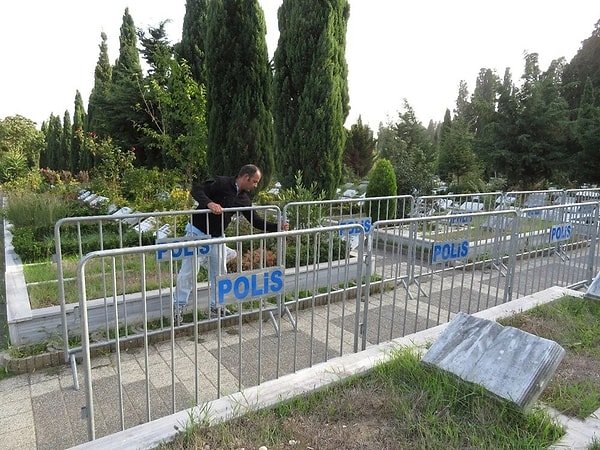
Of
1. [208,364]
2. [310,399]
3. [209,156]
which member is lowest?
[208,364]

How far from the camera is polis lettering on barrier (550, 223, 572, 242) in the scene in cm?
571

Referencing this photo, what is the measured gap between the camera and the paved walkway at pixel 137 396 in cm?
242

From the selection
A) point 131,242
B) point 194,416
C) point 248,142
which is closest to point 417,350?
point 194,416

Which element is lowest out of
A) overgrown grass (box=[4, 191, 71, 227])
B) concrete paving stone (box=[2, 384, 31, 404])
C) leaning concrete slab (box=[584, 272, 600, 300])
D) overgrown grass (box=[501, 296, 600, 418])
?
concrete paving stone (box=[2, 384, 31, 404])

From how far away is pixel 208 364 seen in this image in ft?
12.8

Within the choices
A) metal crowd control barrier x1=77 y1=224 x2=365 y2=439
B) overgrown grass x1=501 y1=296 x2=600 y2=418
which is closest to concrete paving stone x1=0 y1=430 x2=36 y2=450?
metal crowd control barrier x1=77 y1=224 x2=365 y2=439

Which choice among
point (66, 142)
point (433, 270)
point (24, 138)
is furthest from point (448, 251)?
point (24, 138)

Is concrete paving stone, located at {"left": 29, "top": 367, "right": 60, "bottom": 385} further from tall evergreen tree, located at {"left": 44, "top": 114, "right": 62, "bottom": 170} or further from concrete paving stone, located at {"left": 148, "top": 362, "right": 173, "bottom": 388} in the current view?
tall evergreen tree, located at {"left": 44, "top": 114, "right": 62, "bottom": 170}

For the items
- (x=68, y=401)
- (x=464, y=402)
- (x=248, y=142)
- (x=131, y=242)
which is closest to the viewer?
(x=464, y=402)

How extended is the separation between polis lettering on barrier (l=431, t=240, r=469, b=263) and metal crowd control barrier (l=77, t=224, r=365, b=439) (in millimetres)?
858

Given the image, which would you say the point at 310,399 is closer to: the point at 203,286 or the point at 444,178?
the point at 203,286

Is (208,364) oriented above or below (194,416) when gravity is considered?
below

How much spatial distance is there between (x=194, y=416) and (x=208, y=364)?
1.52m

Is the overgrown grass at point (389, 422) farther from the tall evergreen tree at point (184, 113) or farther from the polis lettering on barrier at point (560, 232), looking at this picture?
the tall evergreen tree at point (184, 113)
